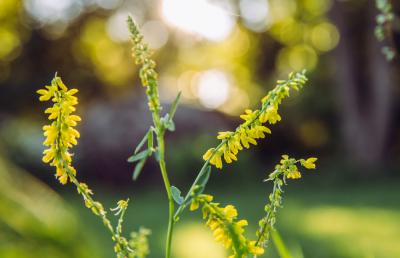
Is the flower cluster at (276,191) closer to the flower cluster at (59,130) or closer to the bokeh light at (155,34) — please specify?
the flower cluster at (59,130)

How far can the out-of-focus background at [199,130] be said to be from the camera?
2.59 metres

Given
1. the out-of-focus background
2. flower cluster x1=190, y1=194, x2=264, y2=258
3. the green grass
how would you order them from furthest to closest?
1. the green grass
2. the out-of-focus background
3. flower cluster x1=190, y1=194, x2=264, y2=258

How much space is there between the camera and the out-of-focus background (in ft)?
8.49

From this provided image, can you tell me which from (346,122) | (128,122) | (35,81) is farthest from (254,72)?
(35,81)

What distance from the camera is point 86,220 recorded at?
4016 millimetres

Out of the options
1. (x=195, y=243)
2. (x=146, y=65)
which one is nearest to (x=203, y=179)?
(x=146, y=65)

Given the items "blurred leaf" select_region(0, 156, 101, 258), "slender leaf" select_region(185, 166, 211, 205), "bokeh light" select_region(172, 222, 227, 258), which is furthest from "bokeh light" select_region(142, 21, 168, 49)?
"slender leaf" select_region(185, 166, 211, 205)

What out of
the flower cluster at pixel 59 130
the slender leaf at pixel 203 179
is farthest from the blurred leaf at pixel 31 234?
the slender leaf at pixel 203 179

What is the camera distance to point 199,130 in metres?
6.89

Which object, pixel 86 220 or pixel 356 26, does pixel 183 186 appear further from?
pixel 356 26

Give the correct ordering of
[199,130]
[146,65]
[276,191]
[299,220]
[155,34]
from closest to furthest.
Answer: [146,65]
[276,191]
[299,220]
[199,130]
[155,34]

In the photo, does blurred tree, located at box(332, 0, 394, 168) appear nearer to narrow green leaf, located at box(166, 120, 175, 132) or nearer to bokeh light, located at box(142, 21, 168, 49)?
bokeh light, located at box(142, 21, 168, 49)

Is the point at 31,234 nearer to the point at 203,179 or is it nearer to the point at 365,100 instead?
the point at 203,179

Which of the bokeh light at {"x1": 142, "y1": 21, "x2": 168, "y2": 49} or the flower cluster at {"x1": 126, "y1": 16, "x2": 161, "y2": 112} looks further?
the bokeh light at {"x1": 142, "y1": 21, "x2": 168, "y2": 49}
